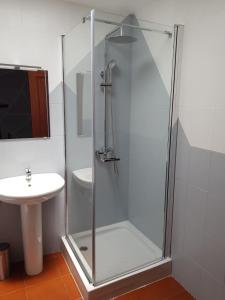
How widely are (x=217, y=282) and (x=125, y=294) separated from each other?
0.67 m

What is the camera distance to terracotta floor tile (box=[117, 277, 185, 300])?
1754mm

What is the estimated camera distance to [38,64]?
1.93m

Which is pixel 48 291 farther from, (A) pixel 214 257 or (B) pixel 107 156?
(A) pixel 214 257

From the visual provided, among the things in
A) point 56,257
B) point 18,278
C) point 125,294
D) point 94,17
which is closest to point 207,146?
point 94,17

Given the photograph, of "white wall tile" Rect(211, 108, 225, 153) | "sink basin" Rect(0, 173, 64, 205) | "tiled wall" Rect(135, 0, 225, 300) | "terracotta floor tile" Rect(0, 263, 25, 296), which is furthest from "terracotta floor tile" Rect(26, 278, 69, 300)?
"white wall tile" Rect(211, 108, 225, 153)

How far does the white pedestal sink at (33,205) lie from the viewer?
5.62 ft

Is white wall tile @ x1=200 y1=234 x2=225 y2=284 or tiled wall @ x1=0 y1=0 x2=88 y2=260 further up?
tiled wall @ x1=0 y1=0 x2=88 y2=260

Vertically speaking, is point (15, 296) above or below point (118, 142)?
below

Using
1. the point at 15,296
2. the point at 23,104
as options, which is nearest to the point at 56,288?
the point at 15,296

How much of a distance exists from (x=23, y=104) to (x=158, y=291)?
183cm

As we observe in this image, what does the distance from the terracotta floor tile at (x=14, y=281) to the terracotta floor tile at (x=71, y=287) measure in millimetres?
343

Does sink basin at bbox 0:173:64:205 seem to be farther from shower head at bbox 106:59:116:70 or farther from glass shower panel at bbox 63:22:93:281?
shower head at bbox 106:59:116:70

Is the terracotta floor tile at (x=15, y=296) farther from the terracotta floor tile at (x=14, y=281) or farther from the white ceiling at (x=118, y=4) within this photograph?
the white ceiling at (x=118, y=4)

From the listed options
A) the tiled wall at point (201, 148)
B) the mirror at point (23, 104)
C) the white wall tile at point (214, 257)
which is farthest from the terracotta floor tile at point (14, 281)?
the white wall tile at point (214, 257)
